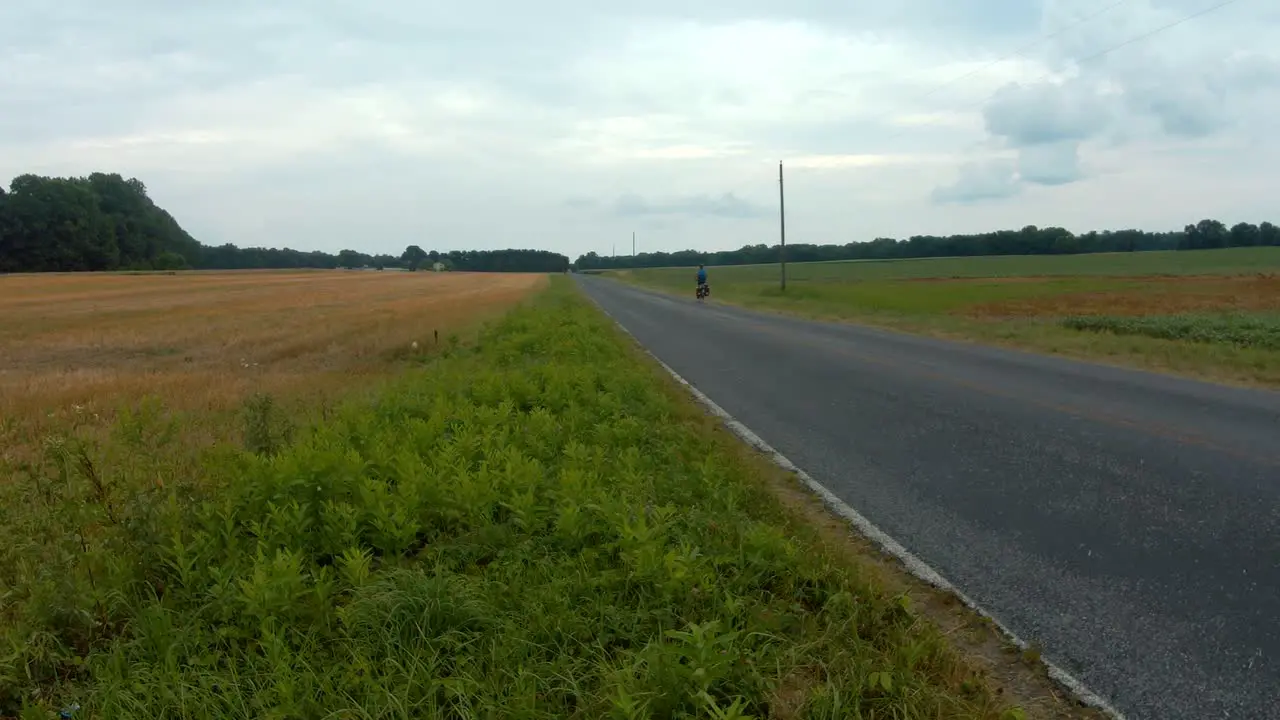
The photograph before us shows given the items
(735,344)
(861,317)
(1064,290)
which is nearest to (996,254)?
(1064,290)

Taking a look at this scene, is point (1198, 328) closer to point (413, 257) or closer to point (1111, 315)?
point (1111, 315)

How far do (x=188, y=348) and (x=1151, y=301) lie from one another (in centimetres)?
3361

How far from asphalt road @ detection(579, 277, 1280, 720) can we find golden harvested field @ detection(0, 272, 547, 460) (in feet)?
23.5

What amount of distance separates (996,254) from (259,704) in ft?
443

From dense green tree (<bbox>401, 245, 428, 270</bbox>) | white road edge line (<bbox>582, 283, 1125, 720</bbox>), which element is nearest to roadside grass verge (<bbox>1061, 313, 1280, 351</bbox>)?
white road edge line (<bbox>582, 283, 1125, 720</bbox>)

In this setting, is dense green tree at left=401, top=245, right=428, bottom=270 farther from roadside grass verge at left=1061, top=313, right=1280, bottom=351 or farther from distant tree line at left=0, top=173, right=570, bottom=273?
roadside grass verge at left=1061, top=313, right=1280, bottom=351

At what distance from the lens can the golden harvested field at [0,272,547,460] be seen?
37.8 feet

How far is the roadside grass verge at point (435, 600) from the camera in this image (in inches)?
126

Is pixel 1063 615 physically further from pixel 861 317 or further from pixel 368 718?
pixel 861 317

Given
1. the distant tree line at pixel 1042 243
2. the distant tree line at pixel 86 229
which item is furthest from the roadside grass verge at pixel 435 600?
the distant tree line at pixel 1042 243

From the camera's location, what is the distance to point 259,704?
3119mm

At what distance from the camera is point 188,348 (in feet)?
70.2

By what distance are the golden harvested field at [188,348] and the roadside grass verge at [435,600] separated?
17.4 ft

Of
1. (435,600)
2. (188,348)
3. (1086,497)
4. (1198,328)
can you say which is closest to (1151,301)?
(1198,328)
